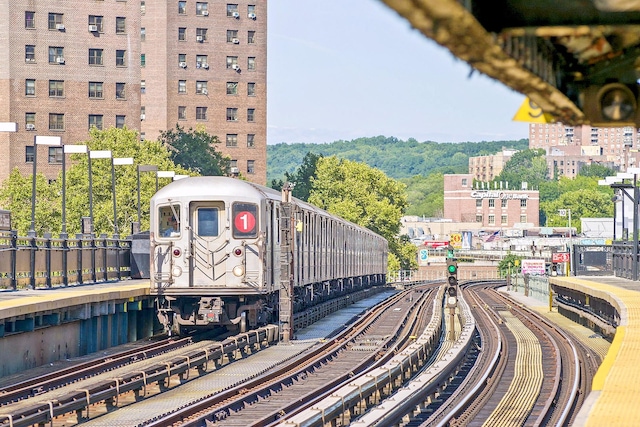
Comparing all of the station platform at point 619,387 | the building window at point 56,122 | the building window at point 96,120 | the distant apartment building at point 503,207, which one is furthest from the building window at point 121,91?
the distant apartment building at point 503,207

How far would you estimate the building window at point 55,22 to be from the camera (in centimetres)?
7431

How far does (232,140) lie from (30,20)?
23.2 m

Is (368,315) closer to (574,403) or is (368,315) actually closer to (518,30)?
(574,403)

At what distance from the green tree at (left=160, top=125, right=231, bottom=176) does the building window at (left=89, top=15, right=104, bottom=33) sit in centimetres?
1169

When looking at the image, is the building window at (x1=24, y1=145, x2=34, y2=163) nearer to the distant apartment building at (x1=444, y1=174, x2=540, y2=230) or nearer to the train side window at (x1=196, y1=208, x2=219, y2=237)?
the train side window at (x1=196, y1=208, x2=219, y2=237)

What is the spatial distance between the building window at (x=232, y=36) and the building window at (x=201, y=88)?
3943 mm

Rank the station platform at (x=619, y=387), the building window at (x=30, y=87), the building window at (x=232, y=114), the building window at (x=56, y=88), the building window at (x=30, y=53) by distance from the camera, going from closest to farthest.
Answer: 1. the station platform at (x=619, y=387)
2. the building window at (x=30, y=53)
3. the building window at (x=30, y=87)
4. the building window at (x=56, y=88)
5. the building window at (x=232, y=114)

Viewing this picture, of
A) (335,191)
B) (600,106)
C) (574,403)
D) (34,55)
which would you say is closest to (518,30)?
(600,106)

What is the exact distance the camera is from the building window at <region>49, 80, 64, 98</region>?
75.4 metres

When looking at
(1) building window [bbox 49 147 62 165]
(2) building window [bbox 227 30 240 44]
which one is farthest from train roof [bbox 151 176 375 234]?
(2) building window [bbox 227 30 240 44]

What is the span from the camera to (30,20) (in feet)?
242

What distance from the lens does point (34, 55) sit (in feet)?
244

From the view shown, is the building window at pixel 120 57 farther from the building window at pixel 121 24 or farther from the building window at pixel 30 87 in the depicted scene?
the building window at pixel 30 87

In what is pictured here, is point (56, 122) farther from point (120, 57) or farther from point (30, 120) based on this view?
point (120, 57)
